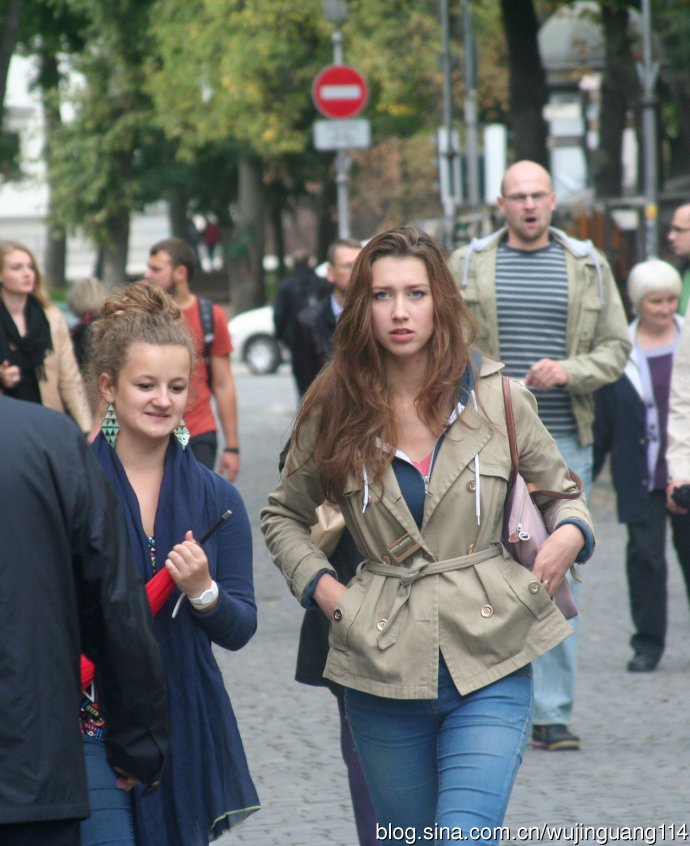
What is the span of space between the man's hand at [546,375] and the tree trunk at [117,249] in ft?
128

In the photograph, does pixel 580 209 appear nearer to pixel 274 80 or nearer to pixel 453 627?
pixel 453 627

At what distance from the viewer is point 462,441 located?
391 cm

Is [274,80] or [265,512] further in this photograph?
[274,80]

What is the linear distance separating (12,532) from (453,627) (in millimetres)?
1241

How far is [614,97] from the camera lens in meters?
22.1

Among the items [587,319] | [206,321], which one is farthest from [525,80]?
[587,319]

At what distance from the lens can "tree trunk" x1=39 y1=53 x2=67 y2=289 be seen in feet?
139

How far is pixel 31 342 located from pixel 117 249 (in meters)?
36.3

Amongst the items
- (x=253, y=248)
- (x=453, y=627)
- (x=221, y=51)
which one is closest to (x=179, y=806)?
(x=453, y=627)

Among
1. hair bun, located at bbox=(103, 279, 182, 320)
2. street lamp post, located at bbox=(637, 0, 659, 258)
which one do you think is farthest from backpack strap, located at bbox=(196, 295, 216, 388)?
street lamp post, located at bbox=(637, 0, 659, 258)

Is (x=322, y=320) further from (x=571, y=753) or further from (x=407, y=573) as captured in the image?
(x=407, y=573)

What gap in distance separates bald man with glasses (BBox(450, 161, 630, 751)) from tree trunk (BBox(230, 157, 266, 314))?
3518 cm

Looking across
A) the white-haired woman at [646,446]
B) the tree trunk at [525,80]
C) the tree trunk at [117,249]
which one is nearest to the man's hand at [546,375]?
the white-haired woman at [646,446]

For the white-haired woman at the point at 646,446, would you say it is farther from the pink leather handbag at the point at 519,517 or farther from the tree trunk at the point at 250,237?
the tree trunk at the point at 250,237
